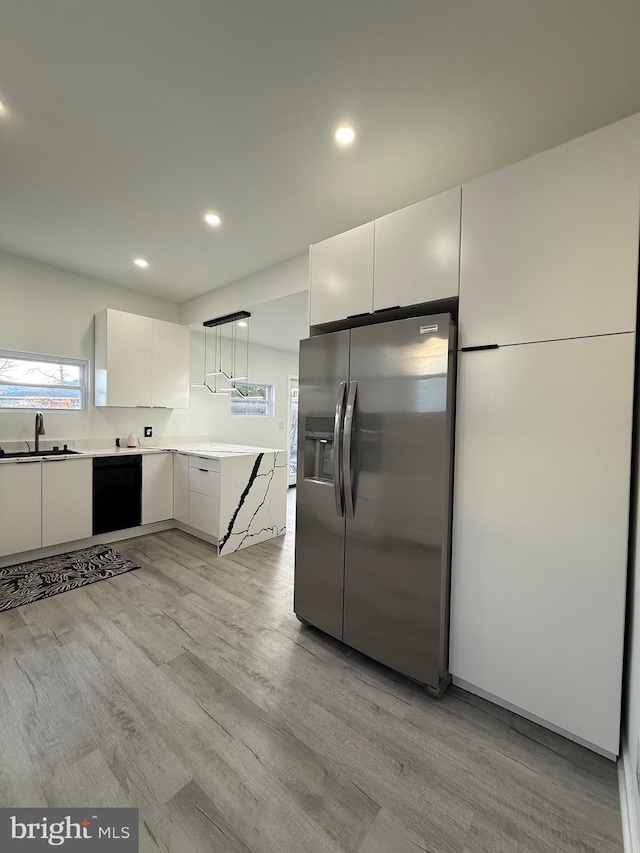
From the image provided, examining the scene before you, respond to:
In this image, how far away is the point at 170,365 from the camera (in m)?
4.40

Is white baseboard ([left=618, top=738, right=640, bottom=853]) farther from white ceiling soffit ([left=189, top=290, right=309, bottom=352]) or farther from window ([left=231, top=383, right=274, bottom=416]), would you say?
window ([left=231, top=383, right=274, bottom=416])

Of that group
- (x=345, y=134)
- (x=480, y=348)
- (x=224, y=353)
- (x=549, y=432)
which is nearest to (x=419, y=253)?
(x=480, y=348)

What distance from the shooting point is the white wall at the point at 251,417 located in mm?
5156

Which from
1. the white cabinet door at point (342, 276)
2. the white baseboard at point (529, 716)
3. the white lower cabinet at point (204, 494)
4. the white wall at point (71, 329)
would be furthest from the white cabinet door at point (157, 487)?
the white baseboard at point (529, 716)

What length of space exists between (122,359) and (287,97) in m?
3.14

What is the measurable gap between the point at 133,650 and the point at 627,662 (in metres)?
2.41

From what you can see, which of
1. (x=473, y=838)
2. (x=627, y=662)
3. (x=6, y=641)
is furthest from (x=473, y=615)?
(x=6, y=641)

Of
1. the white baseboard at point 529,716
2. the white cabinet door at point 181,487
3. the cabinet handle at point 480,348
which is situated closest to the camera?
the white baseboard at point 529,716

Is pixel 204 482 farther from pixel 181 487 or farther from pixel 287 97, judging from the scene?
pixel 287 97

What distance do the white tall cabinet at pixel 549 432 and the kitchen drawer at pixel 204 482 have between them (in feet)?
8.09

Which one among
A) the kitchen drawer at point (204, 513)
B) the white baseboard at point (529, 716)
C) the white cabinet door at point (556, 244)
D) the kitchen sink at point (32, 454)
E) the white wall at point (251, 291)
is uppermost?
the white wall at point (251, 291)

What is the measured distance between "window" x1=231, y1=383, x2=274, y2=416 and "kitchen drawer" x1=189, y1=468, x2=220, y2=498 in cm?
217

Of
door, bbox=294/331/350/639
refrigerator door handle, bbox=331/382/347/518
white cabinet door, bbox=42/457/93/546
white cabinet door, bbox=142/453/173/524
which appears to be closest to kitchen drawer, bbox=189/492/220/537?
white cabinet door, bbox=142/453/173/524

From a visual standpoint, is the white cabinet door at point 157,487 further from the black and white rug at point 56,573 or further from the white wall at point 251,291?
the white wall at point 251,291
